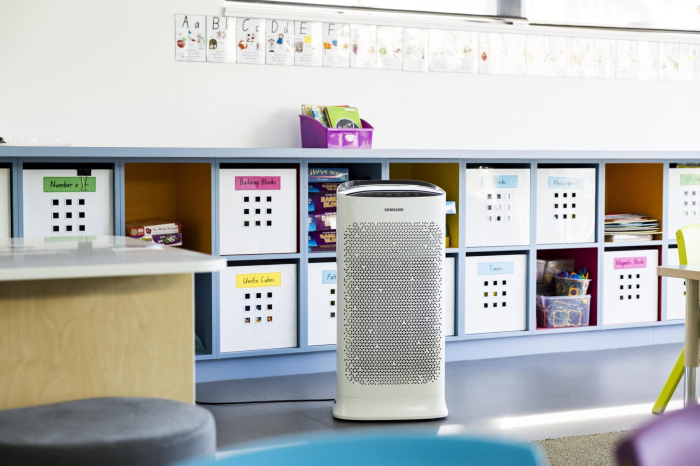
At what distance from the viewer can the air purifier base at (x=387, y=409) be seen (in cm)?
296

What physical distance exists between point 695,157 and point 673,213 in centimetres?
32

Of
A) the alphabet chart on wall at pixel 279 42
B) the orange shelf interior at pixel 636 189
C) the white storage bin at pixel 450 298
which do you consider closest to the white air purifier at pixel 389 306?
the white storage bin at pixel 450 298

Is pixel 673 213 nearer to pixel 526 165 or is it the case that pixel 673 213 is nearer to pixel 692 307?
pixel 526 165

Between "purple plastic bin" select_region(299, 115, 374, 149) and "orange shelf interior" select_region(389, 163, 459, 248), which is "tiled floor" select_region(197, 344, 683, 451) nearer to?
"orange shelf interior" select_region(389, 163, 459, 248)

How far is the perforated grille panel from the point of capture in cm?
296

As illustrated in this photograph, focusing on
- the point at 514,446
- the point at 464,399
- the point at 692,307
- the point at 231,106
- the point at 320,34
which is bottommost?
the point at 464,399

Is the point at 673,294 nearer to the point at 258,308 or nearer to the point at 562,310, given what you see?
the point at 562,310

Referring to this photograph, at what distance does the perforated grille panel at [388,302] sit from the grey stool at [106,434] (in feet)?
4.92

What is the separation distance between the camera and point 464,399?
10.8 ft

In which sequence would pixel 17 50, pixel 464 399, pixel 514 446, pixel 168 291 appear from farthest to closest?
pixel 17 50, pixel 464 399, pixel 168 291, pixel 514 446

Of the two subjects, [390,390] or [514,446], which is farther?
[390,390]

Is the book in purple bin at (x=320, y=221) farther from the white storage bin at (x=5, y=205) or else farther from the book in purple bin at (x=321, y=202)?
the white storage bin at (x=5, y=205)

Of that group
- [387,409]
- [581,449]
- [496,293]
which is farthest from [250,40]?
[581,449]

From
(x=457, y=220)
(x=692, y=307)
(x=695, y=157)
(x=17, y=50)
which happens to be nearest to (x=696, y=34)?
A: (x=695, y=157)
